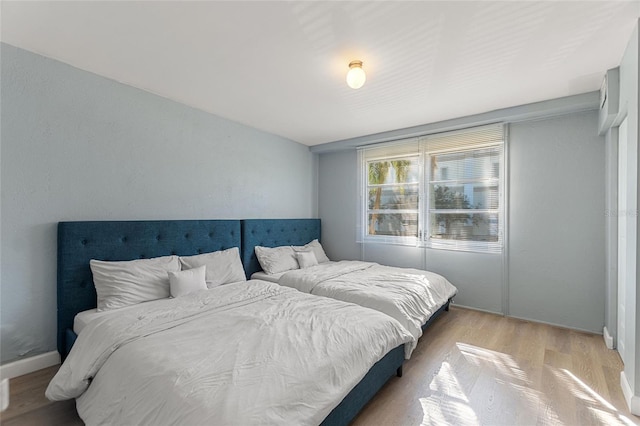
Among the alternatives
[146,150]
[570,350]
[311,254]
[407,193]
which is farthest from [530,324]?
[146,150]

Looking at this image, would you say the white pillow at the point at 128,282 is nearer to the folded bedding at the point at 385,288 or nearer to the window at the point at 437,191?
the folded bedding at the point at 385,288

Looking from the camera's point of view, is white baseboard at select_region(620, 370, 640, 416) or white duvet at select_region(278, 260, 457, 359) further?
white duvet at select_region(278, 260, 457, 359)

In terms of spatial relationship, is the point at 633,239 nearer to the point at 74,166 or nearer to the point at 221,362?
the point at 221,362

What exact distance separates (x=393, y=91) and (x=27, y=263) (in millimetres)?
3260

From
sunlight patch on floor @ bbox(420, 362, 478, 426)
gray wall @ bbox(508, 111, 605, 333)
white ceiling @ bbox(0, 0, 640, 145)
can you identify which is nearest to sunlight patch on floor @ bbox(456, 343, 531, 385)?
sunlight patch on floor @ bbox(420, 362, 478, 426)

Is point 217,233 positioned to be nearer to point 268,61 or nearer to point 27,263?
point 27,263

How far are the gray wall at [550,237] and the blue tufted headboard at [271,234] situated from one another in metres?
2.11

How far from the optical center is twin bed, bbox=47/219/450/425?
1167mm

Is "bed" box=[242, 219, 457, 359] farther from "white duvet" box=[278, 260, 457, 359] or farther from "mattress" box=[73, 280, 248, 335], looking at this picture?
"mattress" box=[73, 280, 248, 335]

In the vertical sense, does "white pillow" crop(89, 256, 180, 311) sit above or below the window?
below

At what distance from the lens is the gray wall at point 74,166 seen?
6.54 ft

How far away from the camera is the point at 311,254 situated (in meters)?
3.96

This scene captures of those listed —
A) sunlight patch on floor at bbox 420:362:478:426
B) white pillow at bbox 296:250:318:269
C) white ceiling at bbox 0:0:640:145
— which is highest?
white ceiling at bbox 0:0:640:145

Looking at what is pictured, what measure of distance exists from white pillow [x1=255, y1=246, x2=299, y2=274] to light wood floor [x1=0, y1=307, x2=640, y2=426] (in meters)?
1.78
